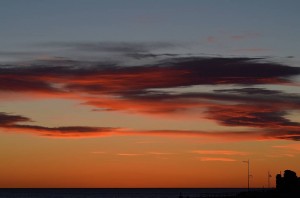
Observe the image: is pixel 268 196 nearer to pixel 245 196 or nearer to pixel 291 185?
pixel 245 196

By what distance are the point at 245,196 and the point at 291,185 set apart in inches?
934

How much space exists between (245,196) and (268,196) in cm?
722

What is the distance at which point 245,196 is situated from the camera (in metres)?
164

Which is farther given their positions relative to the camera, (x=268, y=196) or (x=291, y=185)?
(x=291, y=185)

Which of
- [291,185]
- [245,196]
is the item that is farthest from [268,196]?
[291,185]

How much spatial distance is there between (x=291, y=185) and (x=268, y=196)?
26.0m

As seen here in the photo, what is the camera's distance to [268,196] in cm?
15812

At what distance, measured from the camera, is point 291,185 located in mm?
182000

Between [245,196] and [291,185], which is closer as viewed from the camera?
[245,196]
